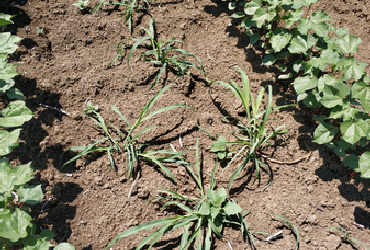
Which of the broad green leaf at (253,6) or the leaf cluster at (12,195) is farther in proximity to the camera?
the broad green leaf at (253,6)

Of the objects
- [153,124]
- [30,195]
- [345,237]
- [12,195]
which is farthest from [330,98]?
[12,195]

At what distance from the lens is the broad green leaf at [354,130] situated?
166 cm

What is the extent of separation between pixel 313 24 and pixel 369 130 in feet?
2.70

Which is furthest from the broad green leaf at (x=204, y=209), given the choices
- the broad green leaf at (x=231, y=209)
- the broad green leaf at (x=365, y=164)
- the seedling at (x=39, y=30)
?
the seedling at (x=39, y=30)

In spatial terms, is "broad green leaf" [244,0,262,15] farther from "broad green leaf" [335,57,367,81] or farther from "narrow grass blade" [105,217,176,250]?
"narrow grass blade" [105,217,176,250]

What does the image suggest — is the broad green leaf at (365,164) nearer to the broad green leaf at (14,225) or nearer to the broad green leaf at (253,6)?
the broad green leaf at (253,6)

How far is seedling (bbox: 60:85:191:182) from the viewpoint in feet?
6.32

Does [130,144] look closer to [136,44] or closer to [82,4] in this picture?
[136,44]

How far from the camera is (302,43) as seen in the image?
196 centimetres

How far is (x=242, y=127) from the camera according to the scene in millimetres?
2111

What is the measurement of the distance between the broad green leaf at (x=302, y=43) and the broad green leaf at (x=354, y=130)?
61cm

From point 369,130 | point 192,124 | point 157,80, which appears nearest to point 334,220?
point 369,130

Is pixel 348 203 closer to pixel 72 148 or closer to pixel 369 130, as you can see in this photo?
pixel 369 130

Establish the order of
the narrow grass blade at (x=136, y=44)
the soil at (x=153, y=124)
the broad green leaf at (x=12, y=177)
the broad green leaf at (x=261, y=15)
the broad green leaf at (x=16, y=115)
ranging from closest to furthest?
the broad green leaf at (x=12, y=177) → the broad green leaf at (x=16, y=115) → the soil at (x=153, y=124) → the broad green leaf at (x=261, y=15) → the narrow grass blade at (x=136, y=44)
